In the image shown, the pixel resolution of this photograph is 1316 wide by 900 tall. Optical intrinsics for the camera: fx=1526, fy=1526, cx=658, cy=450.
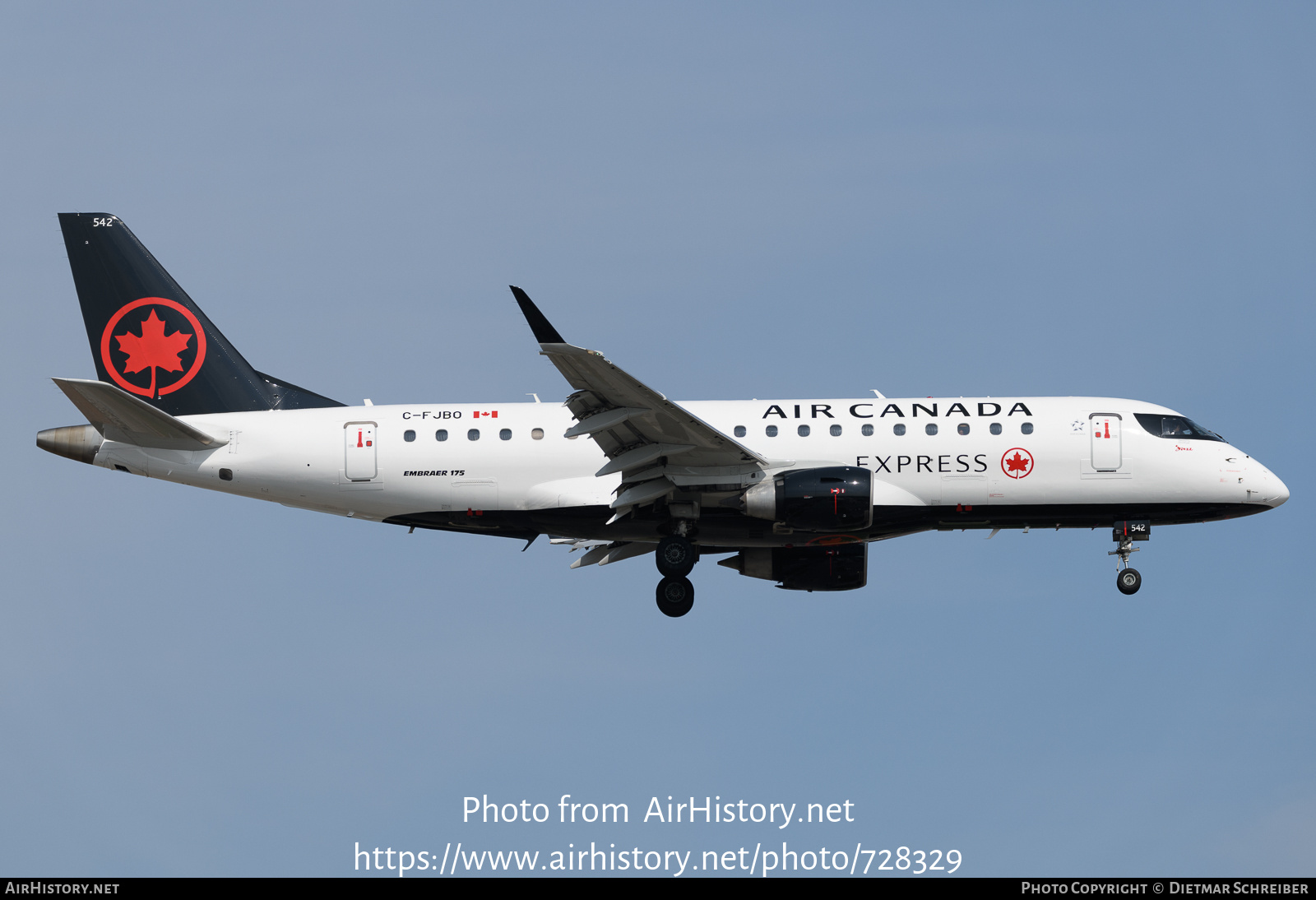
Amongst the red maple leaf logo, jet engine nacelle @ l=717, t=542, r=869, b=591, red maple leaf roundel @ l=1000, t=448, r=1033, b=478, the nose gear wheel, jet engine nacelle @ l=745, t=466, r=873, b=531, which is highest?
the red maple leaf logo

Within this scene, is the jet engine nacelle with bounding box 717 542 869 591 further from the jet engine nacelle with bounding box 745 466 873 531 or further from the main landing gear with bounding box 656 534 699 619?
the jet engine nacelle with bounding box 745 466 873 531

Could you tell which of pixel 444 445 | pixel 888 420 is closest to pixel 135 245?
pixel 444 445

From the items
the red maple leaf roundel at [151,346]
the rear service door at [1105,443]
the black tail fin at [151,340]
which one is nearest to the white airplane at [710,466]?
the rear service door at [1105,443]

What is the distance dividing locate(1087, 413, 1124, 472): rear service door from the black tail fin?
1879 centimetres

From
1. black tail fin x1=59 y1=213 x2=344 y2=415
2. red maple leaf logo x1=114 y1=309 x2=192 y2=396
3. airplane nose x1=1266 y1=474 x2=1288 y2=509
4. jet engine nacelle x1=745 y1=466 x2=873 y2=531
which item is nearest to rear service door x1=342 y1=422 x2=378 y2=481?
black tail fin x1=59 y1=213 x2=344 y2=415

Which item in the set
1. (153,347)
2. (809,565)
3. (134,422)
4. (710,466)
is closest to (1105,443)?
(809,565)

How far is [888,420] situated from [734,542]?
489 centimetres

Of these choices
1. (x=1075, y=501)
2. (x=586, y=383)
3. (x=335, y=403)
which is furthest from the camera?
(x=335, y=403)

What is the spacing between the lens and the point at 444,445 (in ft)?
121

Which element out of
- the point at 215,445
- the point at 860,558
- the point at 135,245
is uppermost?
the point at 135,245

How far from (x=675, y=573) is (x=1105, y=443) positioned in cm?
1076

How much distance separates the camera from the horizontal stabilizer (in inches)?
1393

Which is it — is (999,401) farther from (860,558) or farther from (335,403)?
(335,403)

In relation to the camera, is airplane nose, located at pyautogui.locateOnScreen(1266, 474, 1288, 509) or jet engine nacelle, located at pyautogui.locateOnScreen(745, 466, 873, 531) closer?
jet engine nacelle, located at pyautogui.locateOnScreen(745, 466, 873, 531)
